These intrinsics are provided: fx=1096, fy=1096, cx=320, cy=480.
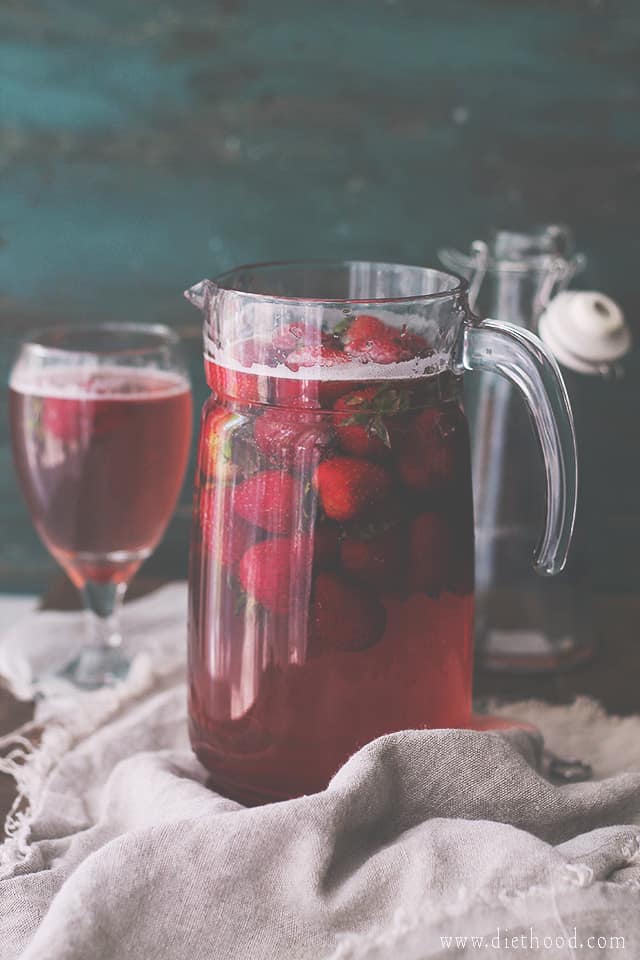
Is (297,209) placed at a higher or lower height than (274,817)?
higher

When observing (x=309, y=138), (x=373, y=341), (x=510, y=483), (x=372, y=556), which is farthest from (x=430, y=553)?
(x=309, y=138)

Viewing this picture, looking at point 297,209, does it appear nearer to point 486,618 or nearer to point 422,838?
point 486,618

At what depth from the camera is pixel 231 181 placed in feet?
4.31

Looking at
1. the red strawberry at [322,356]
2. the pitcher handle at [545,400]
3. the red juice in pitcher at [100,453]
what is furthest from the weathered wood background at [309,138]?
the red strawberry at [322,356]

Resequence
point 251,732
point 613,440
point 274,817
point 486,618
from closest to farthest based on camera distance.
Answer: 1. point 274,817
2. point 251,732
3. point 486,618
4. point 613,440

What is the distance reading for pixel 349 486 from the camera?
0.71 metres

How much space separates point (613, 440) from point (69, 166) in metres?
0.74

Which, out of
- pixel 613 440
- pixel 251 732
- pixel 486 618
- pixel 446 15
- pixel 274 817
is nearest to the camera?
pixel 274 817

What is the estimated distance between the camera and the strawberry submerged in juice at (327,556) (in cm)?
72

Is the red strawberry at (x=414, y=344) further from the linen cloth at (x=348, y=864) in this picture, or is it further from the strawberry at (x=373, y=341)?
the linen cloth at (x=348, y=864)

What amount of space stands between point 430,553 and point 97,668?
47cm

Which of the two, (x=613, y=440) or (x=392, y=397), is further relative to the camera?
(x=613, y=440)

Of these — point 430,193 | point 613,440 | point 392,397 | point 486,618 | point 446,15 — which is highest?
point 446,15

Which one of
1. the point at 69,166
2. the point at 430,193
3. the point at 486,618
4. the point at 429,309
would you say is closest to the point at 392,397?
the point at 429,309
